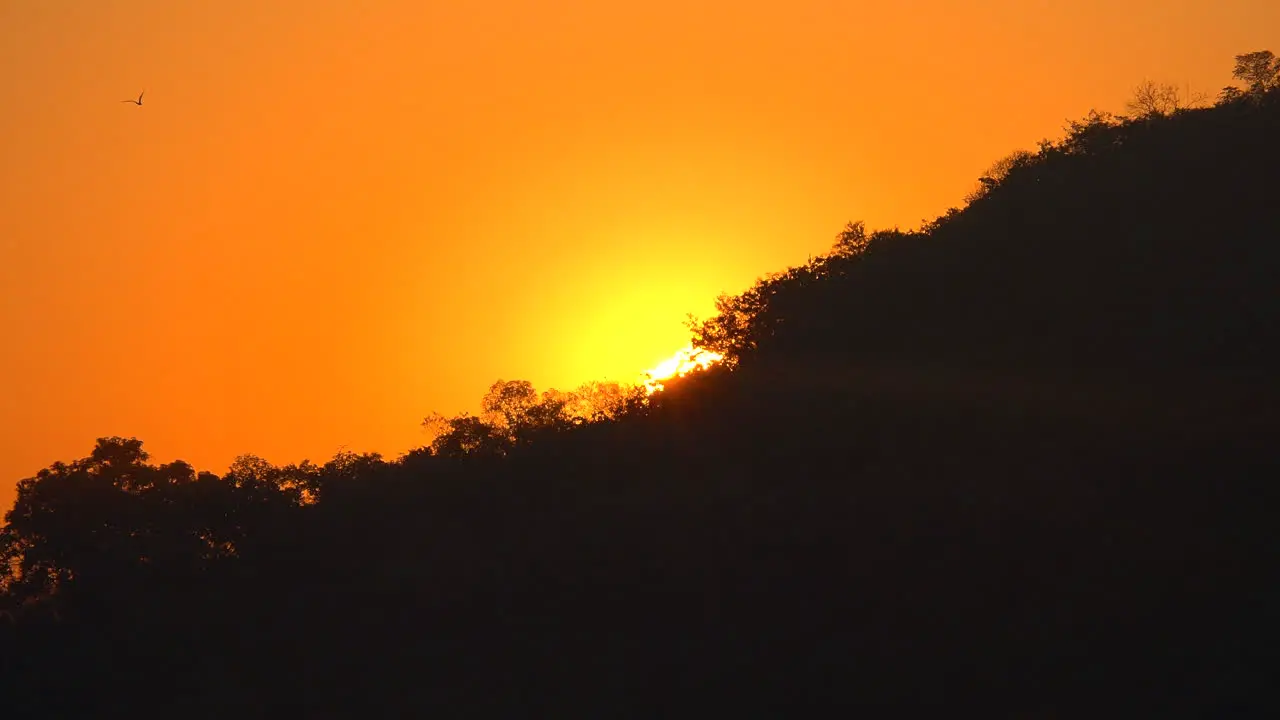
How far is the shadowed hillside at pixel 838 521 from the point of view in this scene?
41.3 m

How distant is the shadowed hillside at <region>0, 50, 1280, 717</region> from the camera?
135 feet

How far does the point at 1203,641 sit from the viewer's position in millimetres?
36562

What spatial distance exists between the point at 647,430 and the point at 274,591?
23453 millimetres

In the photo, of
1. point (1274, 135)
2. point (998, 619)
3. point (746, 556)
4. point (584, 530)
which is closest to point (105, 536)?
point (584, 530)

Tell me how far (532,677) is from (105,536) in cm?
3550

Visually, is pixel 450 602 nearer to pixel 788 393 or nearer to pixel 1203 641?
pixel 788 393

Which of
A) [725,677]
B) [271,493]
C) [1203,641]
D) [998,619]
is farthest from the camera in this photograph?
[271,493]

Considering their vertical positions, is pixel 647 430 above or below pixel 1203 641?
above

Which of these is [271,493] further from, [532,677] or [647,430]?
[532,677]

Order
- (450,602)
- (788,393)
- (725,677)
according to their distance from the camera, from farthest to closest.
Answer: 1. (788,393)
2. (450,602)
3. (725,677)

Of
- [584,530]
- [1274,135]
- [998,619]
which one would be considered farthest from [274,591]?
[1274,135]

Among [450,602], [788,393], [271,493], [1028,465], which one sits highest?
[271,493]

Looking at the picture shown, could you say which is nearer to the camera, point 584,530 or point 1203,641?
point 1203,641

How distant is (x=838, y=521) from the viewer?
4988 cm
